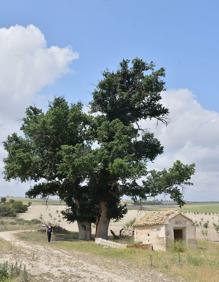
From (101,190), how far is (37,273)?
23241 mm

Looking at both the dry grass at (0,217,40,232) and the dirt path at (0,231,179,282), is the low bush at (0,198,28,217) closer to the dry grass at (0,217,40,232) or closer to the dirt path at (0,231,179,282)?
the dry grass at (0,217,40,232)

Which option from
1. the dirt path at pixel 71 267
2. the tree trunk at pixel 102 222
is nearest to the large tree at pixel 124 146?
the tree trunk at pixel 102 222

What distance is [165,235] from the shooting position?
1677 inches

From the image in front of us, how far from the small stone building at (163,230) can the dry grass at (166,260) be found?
1.15m

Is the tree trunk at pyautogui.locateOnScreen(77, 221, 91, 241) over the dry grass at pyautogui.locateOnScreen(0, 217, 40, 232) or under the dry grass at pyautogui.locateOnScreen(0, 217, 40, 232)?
under

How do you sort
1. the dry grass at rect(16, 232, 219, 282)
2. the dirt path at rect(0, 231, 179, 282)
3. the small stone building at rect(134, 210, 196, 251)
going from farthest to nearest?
the small stone building at rect(134, 210, 196, 251) → the dry grass at rect(16, 232, 219, 282) → the dirt path at rect(0, 231, 179, 282)

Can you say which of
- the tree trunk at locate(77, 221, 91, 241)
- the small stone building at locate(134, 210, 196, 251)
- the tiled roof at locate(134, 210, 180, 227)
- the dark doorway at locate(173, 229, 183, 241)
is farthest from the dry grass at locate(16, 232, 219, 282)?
the tree trunk at locate(77, 221, 91, 241)

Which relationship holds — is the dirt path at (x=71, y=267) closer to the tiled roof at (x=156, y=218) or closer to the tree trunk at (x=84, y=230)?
the tiled roof at (x=156, y=218)

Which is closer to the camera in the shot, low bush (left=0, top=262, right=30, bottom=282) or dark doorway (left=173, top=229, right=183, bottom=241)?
low bush (left=0, top=262, right=30, bottom=282)

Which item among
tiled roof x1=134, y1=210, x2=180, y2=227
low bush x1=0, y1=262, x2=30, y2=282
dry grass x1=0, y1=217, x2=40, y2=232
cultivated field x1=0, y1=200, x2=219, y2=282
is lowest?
low bush x1=0, y1=262, x2=30, y2=282

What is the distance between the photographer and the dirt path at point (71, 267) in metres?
26.3

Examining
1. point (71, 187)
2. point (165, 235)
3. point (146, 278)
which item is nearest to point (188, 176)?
point (165, 235)

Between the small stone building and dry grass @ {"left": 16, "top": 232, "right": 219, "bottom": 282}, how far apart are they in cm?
115

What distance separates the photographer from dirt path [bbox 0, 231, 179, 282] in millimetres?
26281
